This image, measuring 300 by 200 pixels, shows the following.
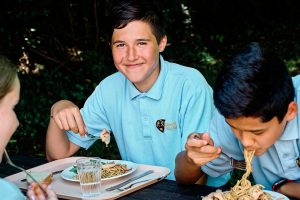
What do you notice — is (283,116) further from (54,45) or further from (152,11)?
(54,45)

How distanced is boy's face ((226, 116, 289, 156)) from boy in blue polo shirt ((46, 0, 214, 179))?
2.33ft

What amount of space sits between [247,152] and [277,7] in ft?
23.8

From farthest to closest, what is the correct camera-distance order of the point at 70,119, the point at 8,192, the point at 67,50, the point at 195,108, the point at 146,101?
the point at 67,50
the point at 146,101
the point at 195,108
the point at 70,119
the point at 8,192

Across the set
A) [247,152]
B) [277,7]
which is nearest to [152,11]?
Answer: [247,152]

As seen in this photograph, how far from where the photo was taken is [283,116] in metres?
1.95

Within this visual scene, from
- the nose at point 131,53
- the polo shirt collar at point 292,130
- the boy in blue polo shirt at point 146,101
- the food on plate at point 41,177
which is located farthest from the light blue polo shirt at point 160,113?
the polo shirt collar at point 292,130

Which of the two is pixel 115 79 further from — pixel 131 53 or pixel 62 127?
pixel 62 127

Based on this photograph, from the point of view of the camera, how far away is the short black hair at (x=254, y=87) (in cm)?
184

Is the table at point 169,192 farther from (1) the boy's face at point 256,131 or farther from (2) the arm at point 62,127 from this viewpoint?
(2) the arm at point 62,127

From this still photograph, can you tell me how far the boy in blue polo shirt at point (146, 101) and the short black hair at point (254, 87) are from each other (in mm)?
777

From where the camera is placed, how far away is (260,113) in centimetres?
186

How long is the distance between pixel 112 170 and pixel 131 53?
76cm

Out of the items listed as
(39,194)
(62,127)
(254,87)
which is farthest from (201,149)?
(62,127)

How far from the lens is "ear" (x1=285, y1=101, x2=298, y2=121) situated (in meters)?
1.96
